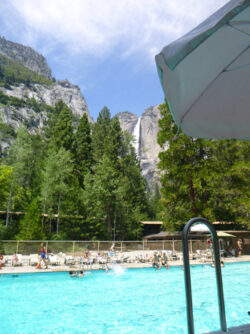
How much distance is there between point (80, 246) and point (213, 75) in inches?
723

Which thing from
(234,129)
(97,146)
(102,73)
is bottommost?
(234,129)

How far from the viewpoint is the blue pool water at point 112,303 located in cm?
650

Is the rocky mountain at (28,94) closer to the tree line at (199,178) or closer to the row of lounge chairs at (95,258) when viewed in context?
the tree line at (199,178)

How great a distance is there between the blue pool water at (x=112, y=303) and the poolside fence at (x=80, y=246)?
3909 mm

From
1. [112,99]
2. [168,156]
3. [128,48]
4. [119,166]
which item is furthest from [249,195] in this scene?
[112,99]

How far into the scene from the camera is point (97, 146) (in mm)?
47344

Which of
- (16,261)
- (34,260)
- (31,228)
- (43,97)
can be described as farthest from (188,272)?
(43,97)

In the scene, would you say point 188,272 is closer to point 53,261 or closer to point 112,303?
point 112,303

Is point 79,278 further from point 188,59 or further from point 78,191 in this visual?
point 78,191

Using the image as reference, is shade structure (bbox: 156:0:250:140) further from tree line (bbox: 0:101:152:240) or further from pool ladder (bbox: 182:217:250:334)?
tree line (bbox: 0:101:152:240)

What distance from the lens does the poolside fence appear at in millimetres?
17578

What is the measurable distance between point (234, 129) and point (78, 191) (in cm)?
2993

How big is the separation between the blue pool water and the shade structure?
5480 mm

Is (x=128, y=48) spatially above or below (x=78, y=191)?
above
